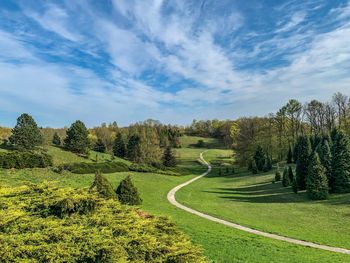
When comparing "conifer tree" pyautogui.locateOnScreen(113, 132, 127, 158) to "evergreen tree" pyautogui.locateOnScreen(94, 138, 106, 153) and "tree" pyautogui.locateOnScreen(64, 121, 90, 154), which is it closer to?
"evergreen tree" pyautogui.locateOnScreen(94, 138, 106, 153)

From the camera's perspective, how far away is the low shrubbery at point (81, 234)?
7012 mm

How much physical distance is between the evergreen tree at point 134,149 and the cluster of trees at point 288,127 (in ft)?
77.1

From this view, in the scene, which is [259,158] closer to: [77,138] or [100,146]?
[77,138]

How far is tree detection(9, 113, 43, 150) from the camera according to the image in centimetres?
5281

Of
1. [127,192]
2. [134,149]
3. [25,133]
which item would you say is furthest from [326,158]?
[134,149]

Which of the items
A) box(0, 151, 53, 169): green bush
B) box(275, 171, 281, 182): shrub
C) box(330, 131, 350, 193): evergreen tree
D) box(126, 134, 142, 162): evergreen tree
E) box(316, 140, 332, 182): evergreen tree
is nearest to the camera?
box(330, 131, 350, 193): evergreen tree

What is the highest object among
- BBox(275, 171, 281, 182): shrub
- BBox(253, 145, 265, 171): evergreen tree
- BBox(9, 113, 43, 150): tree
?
BBox(9, 113, 43, 150): tree

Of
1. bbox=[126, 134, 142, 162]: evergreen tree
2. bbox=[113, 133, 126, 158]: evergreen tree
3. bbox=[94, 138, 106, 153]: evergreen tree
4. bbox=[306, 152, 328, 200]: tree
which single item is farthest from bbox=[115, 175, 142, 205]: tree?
bbox=[113, 133, 126, 158]: evergreen tree

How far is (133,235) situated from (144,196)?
91.4ft

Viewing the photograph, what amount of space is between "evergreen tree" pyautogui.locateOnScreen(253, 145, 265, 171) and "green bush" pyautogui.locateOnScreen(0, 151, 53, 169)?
39.8m

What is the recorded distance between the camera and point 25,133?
52969 mm

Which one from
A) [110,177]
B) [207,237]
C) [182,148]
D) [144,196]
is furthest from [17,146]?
[182,148]

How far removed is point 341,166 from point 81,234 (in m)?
33.9

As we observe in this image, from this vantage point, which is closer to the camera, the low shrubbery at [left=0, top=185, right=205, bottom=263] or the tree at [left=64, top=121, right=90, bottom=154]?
the low shrubbery at [left=0, top=185, right=205, bottom=263]
